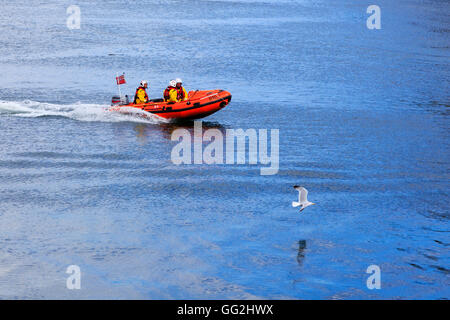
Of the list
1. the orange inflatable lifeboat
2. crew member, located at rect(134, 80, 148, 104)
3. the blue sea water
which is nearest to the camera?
the blue sea water

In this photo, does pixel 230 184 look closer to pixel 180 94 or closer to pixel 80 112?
pixel 180 94

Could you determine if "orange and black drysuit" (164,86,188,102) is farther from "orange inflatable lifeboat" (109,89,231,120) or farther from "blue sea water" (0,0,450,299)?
"blue sea water" (0,0,450,299)

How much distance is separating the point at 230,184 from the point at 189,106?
343 inches

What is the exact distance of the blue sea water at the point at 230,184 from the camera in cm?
1688

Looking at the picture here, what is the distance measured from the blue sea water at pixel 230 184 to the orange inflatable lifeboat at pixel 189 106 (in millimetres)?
554

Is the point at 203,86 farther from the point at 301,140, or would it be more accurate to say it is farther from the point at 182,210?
the point at 182,210

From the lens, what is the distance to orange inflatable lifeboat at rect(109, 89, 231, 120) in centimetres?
3039

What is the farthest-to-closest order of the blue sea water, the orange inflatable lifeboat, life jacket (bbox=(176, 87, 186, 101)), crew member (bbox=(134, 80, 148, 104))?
life jacket (bbox=(176, 87, 186, 101)) < crew member (bbox=(134, 80, 148, 104)) < the orange inflatable lifeboat < the blue sea water

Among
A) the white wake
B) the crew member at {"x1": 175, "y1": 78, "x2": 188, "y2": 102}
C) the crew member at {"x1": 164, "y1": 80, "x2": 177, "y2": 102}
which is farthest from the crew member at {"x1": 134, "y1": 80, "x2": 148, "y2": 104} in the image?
the crew member at {"x1": 175, "y1": 78, "x2": 188, "y2": 102}

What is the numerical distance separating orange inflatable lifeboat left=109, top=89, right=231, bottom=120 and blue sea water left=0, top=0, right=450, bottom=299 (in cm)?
55

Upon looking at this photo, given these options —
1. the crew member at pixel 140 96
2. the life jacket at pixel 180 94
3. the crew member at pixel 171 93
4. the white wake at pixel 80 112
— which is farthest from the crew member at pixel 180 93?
the crew member at pixel 140 96

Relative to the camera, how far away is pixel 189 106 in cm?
3045
